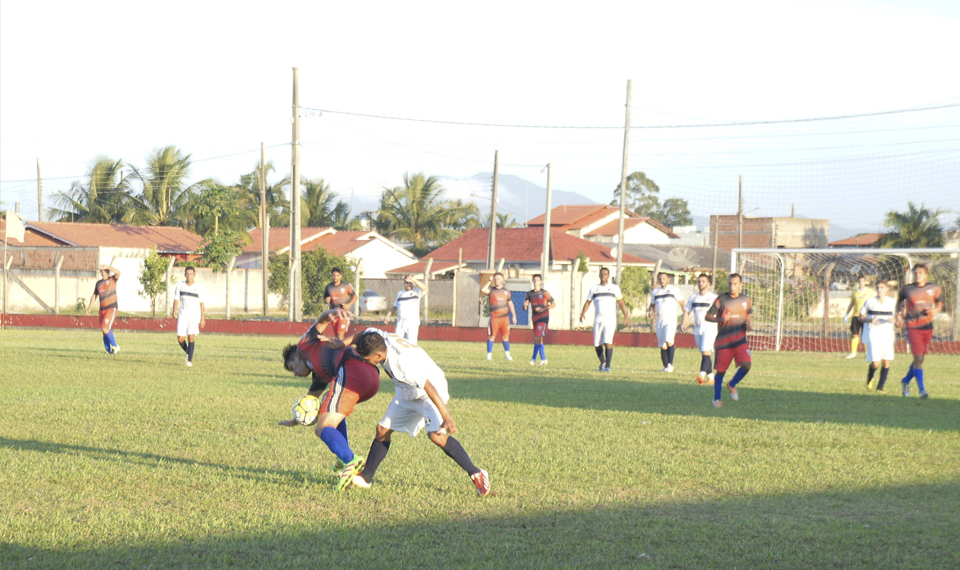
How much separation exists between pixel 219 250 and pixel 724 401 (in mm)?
34616

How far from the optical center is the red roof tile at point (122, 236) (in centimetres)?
4669

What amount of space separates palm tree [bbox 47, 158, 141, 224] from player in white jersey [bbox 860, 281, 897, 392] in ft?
156

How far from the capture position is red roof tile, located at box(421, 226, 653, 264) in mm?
46406

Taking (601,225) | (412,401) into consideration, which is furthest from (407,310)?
(601,225)

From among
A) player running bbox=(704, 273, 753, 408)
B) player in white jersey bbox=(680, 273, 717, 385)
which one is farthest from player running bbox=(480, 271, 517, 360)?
player running bbox=(704, 273, 753, 408)

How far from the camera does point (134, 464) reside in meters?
7.58

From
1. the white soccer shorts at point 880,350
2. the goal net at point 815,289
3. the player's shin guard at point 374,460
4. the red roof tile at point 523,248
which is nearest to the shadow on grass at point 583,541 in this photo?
the player's shin guard at point 374,460

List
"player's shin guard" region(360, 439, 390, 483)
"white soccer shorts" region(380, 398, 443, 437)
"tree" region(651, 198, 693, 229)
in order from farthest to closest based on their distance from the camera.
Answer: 1. "tree" region(651, 198, 693, 229)
2. "player's shin guard" region(360, 439, 390, 483)
3. "white soccer shorts" region(380, 398, 443, 437)

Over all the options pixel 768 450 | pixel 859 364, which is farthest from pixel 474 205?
pixel 768 450

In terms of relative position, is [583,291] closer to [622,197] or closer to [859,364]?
[622,197]

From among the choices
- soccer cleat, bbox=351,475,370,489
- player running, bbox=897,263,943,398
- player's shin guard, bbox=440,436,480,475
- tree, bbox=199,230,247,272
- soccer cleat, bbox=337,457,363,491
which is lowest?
soccer cleat, bbox=351,475,370,489

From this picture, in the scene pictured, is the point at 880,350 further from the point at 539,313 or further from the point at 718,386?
the point at 539,313

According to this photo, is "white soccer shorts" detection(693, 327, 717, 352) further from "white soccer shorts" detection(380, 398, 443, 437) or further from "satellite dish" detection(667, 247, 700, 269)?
"satellite dish" detection(667, 247, 700, 269)

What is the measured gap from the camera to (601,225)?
210 feet
